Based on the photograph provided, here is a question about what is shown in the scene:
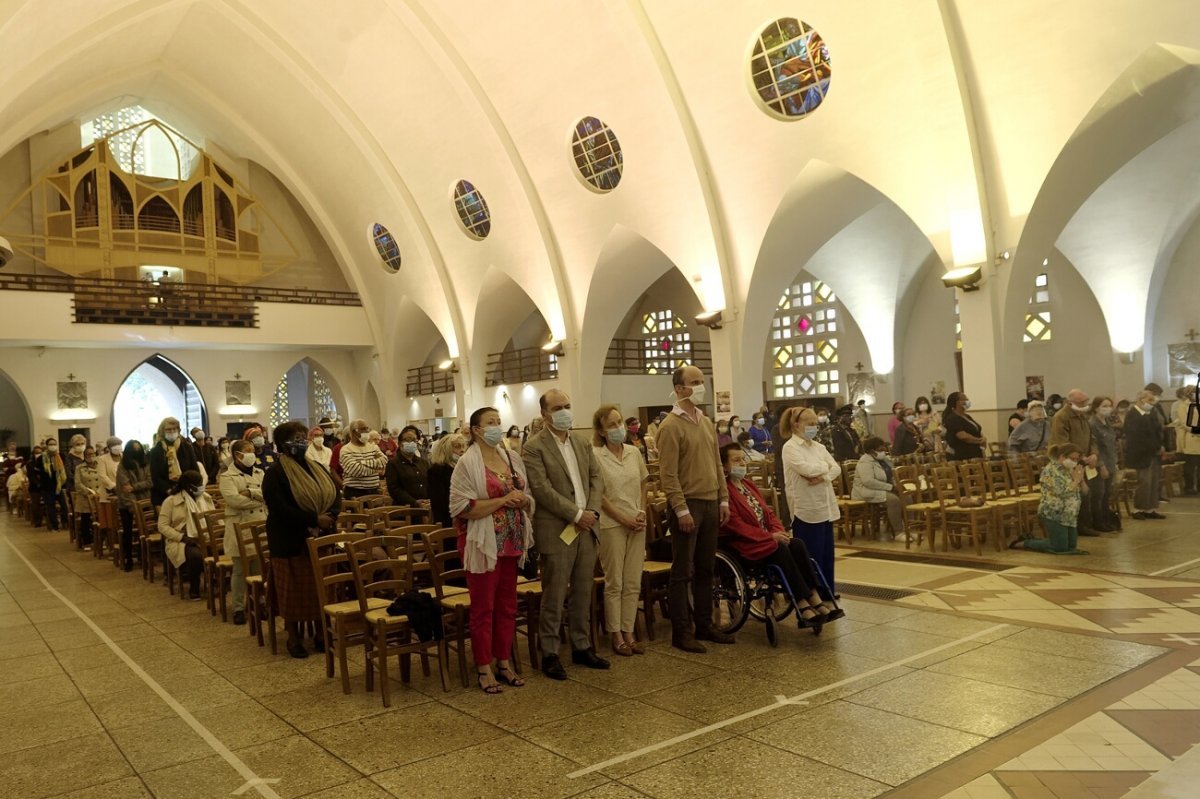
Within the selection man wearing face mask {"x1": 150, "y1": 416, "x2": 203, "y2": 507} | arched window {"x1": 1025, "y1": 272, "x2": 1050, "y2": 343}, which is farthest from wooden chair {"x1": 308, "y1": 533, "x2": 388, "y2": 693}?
arched window {"x1": 1025, "y1": 272, "x2": 1050, "y2": 343}

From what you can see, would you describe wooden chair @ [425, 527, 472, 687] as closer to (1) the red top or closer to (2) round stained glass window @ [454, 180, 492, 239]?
(1) the red top

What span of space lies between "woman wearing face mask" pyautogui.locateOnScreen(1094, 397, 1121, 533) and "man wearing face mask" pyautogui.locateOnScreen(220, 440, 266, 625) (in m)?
7.66

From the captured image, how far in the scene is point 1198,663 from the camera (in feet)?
14.6

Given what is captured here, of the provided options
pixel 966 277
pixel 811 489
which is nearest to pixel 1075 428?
pixel 966 277

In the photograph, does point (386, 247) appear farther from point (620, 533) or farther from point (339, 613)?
point (339, 613)

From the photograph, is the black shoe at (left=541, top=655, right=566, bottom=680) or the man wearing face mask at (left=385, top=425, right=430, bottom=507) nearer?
the black shoe at (left=541, top=655, right=566, bottom=680)

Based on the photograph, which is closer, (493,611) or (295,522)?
(493,611)

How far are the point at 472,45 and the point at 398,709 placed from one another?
1449 cm

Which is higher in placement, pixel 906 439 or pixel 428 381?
pixel 428 381

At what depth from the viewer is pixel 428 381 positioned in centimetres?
2580

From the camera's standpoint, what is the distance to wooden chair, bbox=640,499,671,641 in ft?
18.3

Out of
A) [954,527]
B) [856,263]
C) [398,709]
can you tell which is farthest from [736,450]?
[856,263]

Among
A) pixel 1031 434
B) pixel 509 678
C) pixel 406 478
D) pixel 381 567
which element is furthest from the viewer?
pixel 1031 434

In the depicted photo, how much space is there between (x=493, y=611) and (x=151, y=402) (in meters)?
25.0
